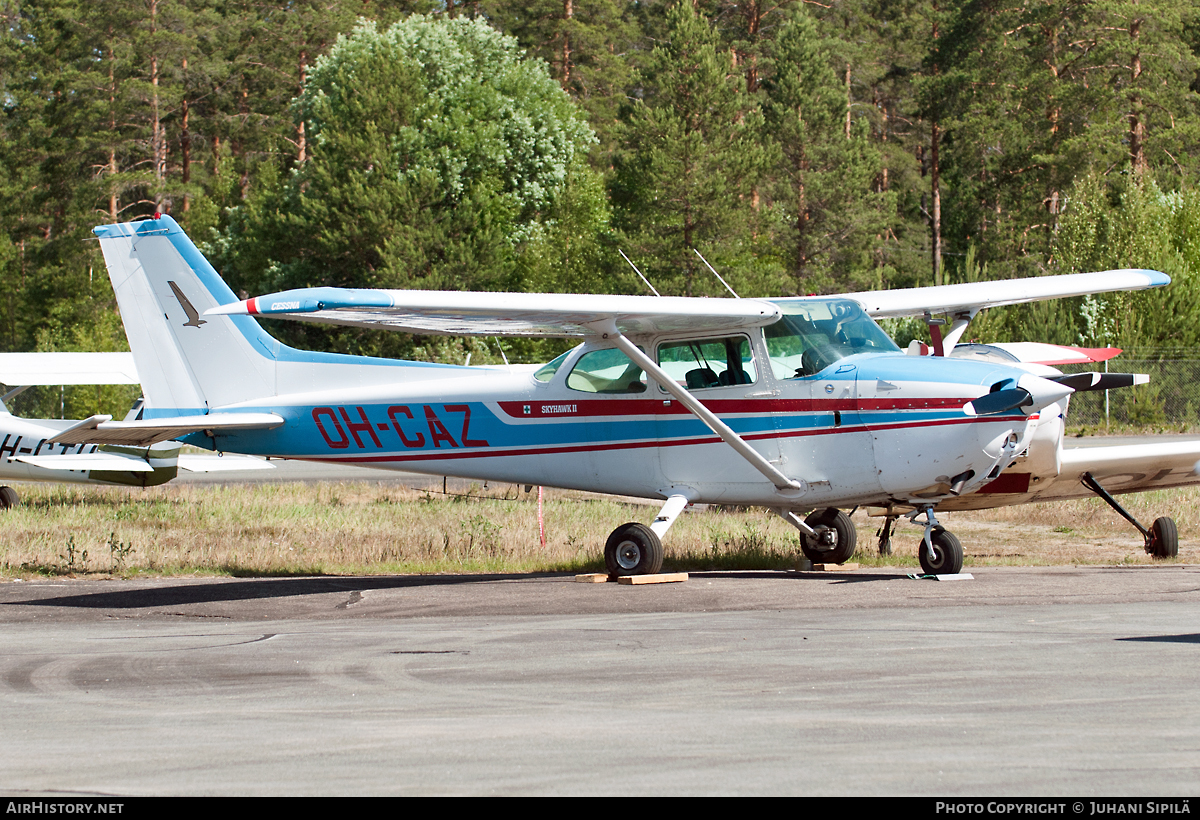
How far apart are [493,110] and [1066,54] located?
2292 centimetres

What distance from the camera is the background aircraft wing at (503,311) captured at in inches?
378

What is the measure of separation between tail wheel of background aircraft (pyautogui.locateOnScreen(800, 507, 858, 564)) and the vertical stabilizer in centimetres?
592

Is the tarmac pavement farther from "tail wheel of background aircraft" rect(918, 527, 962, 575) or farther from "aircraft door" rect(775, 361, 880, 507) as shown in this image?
"aircraft door" rect(775, 361, 880, 507)

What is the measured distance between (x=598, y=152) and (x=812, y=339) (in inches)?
2061

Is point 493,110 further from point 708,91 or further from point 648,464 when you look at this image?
point 648,464

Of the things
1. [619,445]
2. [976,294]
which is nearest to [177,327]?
[619,445]

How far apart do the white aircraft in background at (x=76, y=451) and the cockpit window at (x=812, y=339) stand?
8.24m

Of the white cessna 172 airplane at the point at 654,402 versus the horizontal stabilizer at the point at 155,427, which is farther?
the horizontal stabilizer at the point at 155,427

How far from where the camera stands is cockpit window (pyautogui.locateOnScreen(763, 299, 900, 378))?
37.8 feet

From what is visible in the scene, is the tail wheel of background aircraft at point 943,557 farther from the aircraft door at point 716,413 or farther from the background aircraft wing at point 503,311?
the background aircraft wing at point 503,311

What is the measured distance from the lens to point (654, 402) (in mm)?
12156

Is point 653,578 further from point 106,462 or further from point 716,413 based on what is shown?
point 106,462

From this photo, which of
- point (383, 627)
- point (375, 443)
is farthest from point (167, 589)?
point (383, 627)

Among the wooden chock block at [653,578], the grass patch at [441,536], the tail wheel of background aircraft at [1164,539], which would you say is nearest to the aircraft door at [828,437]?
the wooden chock block at [653,578]
